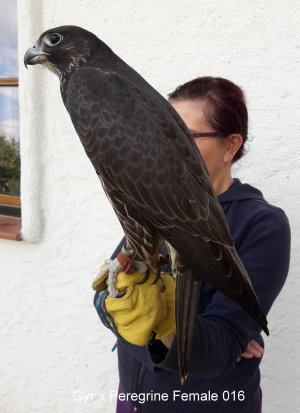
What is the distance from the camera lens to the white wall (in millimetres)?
1985

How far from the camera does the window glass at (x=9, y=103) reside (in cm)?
272

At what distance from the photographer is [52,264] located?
2586 millimetres

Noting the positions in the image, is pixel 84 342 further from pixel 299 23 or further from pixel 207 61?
pixel 299 23

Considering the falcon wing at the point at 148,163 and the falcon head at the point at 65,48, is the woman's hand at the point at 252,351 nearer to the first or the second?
the falcon wing at the point at 148,163

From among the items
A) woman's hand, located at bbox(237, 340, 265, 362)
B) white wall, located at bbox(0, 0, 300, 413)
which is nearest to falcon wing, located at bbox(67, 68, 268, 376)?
woman's hand, located at bbox(237, 340, 265, 362)

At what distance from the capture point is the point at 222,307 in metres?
1.33

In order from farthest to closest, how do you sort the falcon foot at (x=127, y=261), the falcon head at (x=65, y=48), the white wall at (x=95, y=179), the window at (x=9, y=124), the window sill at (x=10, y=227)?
the window at (x=9, y=124), the window sill at (x=10, y=227), the white wall at (x=95, y=179), the falcon head at (x=65, y=48), the falcon foot at (x=127, y=261)

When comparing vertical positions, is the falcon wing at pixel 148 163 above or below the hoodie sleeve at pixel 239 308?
above

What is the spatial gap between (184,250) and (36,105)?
1.62 meters

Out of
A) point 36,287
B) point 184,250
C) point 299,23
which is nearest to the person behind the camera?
point 184,250

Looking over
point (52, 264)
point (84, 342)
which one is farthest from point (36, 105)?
point (84, 342)

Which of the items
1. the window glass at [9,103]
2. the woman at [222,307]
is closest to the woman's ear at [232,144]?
the woman at [222,307]

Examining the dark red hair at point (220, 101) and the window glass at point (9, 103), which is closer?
the dark red hair at point (220, 101)

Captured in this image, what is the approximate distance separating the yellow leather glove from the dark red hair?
24.5 inches
